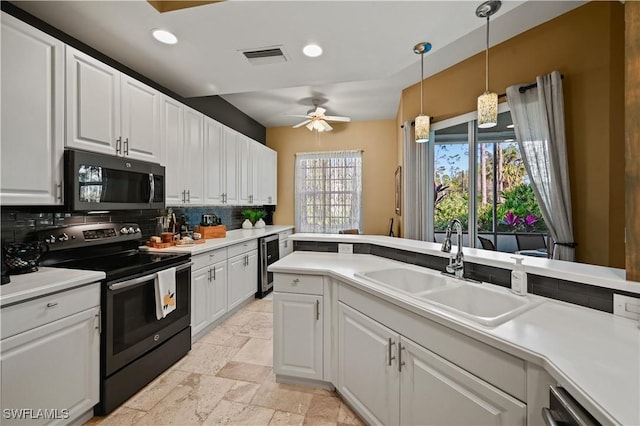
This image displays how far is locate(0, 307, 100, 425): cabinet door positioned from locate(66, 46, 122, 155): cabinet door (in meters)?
1.19

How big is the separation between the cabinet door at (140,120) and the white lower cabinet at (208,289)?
1.07m

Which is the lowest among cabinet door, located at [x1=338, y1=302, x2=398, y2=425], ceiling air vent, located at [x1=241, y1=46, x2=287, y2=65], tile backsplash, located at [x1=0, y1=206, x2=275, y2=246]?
cabinet door, located at [x1=338, y1=302, x2=398, y2=425]

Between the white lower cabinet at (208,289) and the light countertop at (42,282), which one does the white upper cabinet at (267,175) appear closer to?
the white lower cabinet at (208,289)

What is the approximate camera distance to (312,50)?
8.05 feet

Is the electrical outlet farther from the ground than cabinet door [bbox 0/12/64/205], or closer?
closer

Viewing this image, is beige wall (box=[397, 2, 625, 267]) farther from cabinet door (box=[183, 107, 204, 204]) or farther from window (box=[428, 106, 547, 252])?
cabinet door (box=[183, 107, 204, 204])

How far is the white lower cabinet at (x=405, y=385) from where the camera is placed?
3.40 ft

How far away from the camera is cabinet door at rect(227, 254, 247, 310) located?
3.37 meters

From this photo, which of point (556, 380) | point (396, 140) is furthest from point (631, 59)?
point (396, 140)

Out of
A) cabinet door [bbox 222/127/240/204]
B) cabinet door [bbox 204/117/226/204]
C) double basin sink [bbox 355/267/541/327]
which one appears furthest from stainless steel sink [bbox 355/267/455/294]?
cabinet door [bbox 222/127/240/204]

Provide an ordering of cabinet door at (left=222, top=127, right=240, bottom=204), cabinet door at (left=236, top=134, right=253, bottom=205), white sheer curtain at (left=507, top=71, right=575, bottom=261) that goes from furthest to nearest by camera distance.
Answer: cabinet door at (left=236, top=134, right=253, bottom=205), cabinet door at (left=222, top=127, right=240, bottom=204), white sheer curtain at (left=507, top=71, right=575, bottom=261)

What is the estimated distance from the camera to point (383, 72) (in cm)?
290

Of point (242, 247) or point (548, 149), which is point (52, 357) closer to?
point (242, 247)

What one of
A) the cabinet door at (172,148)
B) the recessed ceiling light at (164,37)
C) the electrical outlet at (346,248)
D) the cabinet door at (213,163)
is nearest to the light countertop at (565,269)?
the electrical outlet at (346,248)
